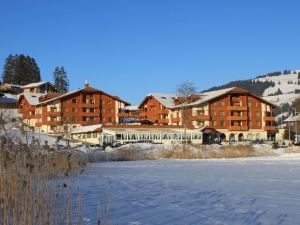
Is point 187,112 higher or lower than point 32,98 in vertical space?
lower

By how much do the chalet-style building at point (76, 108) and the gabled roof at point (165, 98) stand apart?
21.3ft

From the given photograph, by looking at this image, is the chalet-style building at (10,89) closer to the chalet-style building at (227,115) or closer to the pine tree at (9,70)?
the pine tree at (9,70)

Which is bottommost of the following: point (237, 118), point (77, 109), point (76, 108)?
point (237, 118)

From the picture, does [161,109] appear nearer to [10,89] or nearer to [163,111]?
[163,111]

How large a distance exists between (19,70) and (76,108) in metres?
37.8

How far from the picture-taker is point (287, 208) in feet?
29.8

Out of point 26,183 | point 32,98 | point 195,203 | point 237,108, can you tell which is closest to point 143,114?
point 237,108

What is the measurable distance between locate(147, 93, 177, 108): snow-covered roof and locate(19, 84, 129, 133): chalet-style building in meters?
6.65

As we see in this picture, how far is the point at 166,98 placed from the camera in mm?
91125

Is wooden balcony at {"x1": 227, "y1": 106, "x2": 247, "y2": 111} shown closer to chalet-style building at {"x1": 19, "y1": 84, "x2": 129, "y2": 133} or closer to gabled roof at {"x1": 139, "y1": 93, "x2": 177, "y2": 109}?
gabled roof at {"x1": 139, "y1": 93, "x2": 177, "y2": 109}

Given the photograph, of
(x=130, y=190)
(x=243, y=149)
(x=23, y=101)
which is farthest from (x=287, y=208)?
(x=23, y=101)

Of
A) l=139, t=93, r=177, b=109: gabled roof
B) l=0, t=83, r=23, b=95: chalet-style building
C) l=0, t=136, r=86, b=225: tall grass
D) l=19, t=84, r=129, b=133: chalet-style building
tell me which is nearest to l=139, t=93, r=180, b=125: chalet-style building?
l=139, t=93, r=177, b=109: gabled roof

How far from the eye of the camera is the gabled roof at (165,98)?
289 ft

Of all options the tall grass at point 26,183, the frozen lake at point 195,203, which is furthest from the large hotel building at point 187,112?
the tall grass at point 26,183
